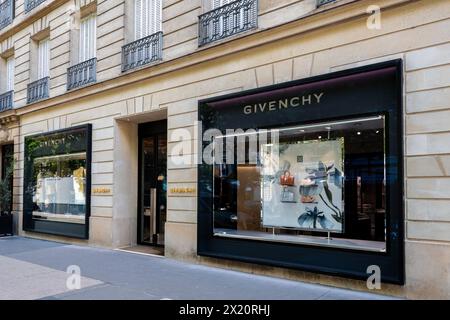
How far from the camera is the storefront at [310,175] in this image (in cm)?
659

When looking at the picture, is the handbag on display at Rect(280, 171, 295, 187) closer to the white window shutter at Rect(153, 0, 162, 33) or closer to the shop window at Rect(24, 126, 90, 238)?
the white window shutter at Rect(153, 0, 162, 33)

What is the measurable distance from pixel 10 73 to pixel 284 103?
13421 millimetres

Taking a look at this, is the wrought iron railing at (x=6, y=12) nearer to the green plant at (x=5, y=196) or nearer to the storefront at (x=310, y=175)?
the green plant at (x=5, y=196)

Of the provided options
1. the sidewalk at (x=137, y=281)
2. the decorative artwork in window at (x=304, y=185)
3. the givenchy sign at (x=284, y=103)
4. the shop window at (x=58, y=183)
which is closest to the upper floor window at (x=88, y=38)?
the shop window at (x=58, y=183)

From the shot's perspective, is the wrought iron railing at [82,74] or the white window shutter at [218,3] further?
the wrought iron railing at [82,74]

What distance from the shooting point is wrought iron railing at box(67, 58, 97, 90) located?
40.4ft

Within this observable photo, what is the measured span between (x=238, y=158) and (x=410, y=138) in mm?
3525

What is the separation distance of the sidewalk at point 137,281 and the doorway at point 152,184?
141cm

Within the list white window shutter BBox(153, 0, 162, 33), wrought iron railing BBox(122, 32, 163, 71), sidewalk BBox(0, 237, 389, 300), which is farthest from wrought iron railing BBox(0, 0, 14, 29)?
sidewalk BBox(0, 237, 389, 300)

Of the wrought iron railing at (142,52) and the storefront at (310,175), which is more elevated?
the wrought iron railing at (142,52)

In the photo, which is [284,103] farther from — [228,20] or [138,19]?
[138,19]

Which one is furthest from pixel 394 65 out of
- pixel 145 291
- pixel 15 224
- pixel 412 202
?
pixel 15 224

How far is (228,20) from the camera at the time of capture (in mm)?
8914

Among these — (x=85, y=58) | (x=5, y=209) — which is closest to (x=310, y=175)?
(x=85, y=58)
